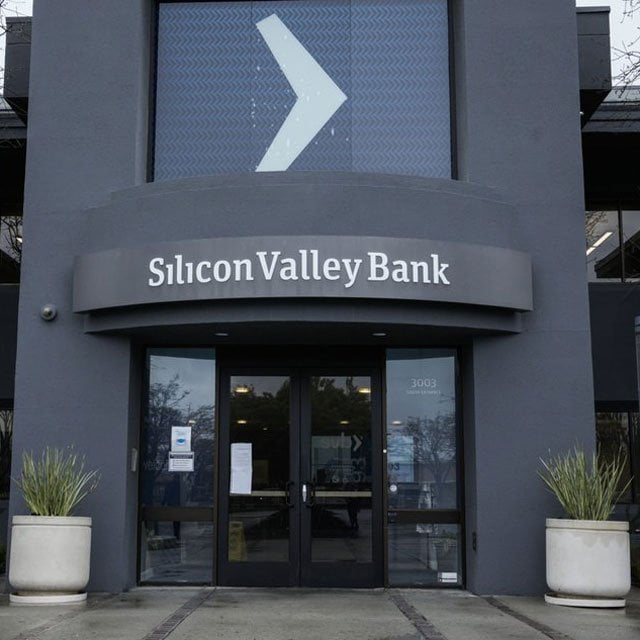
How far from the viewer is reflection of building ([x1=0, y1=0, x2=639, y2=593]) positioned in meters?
10.3

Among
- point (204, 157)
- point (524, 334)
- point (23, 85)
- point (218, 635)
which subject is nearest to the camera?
point (218, 635)

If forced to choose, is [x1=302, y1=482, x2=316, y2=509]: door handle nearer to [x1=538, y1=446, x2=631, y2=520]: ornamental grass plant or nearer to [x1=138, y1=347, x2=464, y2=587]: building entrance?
[x1=138, y1=347, x2=464, y2=587]: building entrance

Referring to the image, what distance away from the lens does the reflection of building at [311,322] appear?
33.7 feet

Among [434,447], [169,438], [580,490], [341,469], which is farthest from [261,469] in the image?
[580,490]

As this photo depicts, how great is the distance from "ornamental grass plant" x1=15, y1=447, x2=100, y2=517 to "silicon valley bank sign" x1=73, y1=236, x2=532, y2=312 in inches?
78.0

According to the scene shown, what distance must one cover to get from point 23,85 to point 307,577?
8.00 m

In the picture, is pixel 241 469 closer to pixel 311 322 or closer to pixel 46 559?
pixel 311 322

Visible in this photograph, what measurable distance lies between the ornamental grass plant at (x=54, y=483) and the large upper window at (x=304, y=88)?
12.4 ft

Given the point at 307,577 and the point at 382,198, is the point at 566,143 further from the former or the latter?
the point at 307,577

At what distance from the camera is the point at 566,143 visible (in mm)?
11172

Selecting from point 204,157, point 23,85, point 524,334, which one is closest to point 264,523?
point 524,334

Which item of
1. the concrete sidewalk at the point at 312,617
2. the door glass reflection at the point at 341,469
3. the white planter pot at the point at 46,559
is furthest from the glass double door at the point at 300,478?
the white planter pot at the point at 46,559

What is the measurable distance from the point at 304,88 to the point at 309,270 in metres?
3.06

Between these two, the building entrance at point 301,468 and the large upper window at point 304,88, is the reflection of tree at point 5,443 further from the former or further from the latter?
the large upper window at point 304,88
